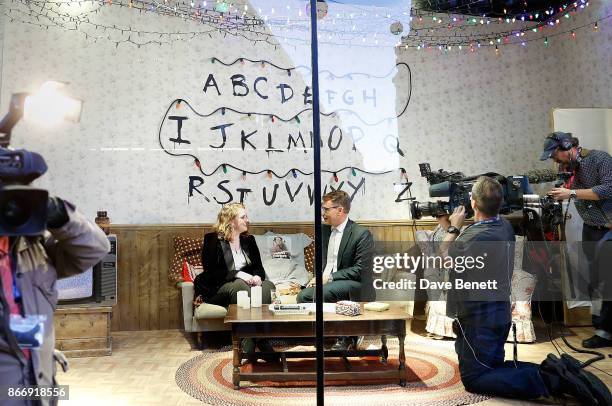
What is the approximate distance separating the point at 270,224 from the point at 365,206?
1325 millimetres

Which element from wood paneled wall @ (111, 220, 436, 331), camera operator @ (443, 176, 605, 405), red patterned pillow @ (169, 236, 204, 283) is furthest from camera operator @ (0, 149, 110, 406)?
red patterned pillow @ (169, 236, 204, 283)

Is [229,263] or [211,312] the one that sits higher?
[229,263]

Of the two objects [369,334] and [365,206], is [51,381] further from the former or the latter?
[365,206]

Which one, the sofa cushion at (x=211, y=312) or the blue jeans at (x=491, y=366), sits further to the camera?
the sofa cushion at (x=211, y=312)

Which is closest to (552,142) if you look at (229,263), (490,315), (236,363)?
(490,315)

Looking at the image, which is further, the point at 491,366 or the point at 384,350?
the point at 384,350

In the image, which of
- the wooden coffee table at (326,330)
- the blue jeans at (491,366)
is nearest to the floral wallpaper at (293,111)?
the wooden coffee table at (326,330)

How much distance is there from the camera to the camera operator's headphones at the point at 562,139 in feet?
8.32

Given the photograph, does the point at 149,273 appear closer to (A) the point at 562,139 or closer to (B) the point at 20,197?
(A) the point at 562,139

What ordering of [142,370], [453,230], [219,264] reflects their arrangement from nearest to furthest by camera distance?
[453,230] < [142,370] < [219,264]

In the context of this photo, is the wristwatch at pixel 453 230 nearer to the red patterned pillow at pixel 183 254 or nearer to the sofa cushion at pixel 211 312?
the sofa cushion at pixel 211 312

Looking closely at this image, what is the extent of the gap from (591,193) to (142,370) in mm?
2488

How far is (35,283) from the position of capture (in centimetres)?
109

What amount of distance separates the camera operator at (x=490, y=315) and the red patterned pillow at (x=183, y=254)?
6.96ft
